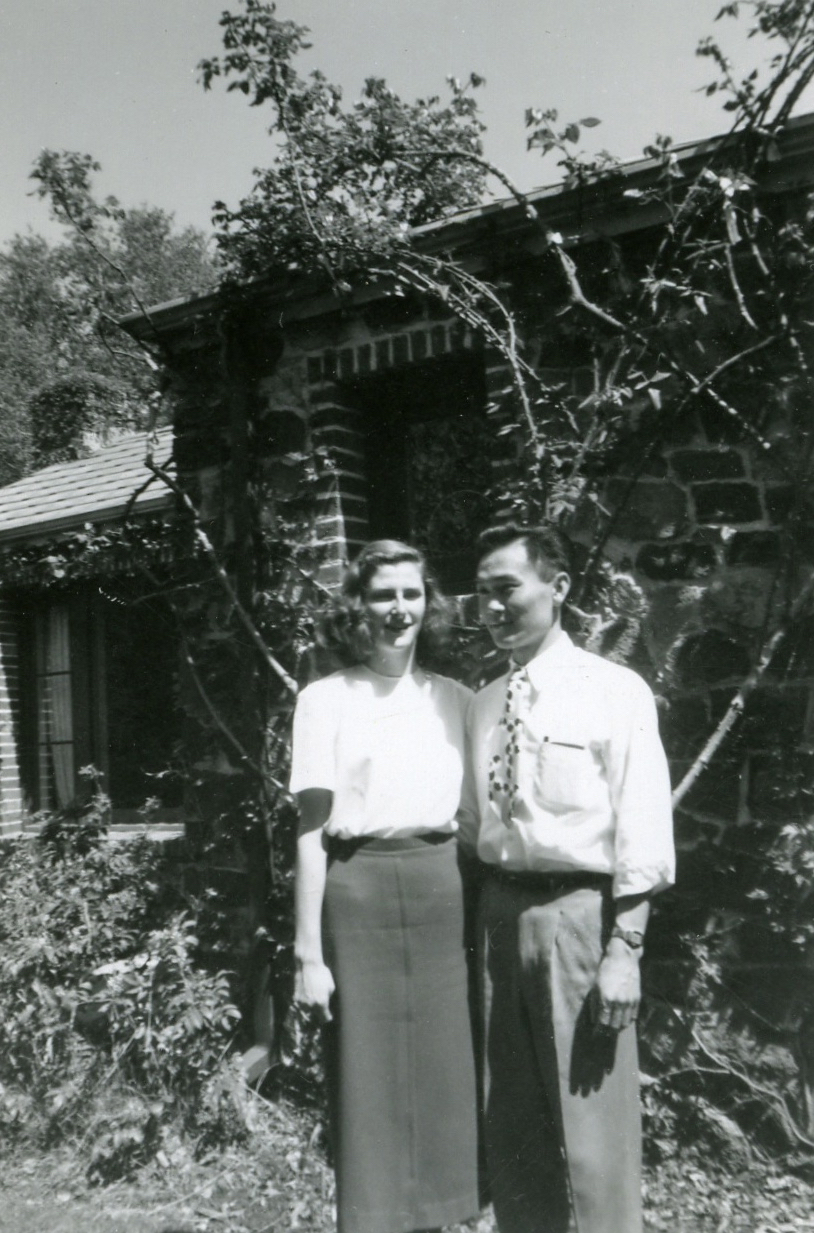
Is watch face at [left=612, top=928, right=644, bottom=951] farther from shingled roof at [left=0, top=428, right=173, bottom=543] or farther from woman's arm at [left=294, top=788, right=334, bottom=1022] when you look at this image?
shingled roof at [left=0, top=428, right=173, bottom=543]

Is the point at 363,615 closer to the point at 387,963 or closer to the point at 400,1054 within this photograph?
the point at 387,963

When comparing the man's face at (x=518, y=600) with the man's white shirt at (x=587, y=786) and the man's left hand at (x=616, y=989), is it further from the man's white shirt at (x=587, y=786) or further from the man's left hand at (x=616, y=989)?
the man's left hand at (x=616, y=989)

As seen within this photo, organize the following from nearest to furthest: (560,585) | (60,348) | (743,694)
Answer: (560,585) → (743,694) → (60,348)

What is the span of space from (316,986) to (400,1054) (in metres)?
0.29

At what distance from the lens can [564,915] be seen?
235 cm

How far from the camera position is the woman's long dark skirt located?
250 cm

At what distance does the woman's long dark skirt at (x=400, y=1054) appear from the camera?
250 cm

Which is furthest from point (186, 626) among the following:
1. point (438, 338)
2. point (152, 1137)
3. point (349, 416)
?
point (152, 1137)

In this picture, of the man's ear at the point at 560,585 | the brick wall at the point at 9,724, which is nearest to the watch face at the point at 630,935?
the man's ear at the point at 560,585

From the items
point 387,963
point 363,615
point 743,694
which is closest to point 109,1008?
point 387,963

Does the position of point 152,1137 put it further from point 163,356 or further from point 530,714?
point 163,356

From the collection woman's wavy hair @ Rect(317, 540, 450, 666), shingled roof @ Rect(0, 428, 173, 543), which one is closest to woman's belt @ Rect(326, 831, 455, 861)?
woman's wavy hair @ Rect(317, 540, 450, 666)

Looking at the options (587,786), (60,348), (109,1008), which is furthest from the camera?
(60,348)

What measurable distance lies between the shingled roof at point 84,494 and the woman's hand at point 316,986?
11.7 ft
